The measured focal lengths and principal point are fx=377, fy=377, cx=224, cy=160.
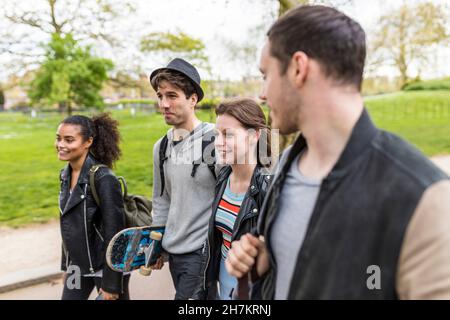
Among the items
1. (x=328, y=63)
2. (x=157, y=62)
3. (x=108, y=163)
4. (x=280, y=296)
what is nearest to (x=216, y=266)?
(x=280, y=296)

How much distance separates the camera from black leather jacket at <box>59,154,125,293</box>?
97.8 inches

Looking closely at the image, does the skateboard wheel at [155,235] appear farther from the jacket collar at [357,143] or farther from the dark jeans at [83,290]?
the jacket collar at [357,143]

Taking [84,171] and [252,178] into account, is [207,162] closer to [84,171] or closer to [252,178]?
[252,178]

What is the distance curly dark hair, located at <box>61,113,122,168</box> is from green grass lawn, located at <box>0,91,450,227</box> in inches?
73.9

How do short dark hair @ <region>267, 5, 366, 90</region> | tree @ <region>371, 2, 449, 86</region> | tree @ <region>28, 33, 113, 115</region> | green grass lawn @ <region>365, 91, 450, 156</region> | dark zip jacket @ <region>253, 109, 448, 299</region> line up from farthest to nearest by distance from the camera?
green grass lawn @ <region>365, 91, 450, 156</region> → tree @ <region>371, 2, 449, 86</region> → tree @ <region>28, 33, 113, 115</region> → short dark hair @ <region>267, 5, 366, 90</region> → dark zip jacket @ <region>253, 109, 448, 299</region>

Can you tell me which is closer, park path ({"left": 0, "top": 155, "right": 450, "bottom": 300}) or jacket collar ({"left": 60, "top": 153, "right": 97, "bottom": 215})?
jacket collar ({"left": 60, "top": 153, "right": 97, "bottom": 215})

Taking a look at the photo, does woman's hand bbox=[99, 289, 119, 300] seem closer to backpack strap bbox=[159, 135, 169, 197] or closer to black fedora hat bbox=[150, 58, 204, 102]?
backpack strap bbox=[159, 135, 169, 197]

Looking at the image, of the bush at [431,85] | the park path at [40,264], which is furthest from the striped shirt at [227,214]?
the bush at [431,85]

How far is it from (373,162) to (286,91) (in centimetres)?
34

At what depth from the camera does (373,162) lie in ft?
3.34

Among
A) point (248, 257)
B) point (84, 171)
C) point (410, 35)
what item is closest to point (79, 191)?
point (84, 171)

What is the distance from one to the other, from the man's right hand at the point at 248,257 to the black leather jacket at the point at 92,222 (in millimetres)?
1393

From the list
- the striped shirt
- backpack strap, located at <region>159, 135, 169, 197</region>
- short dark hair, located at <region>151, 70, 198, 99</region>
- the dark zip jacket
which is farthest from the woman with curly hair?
the dark zip jacket

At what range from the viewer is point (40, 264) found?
4430mm
